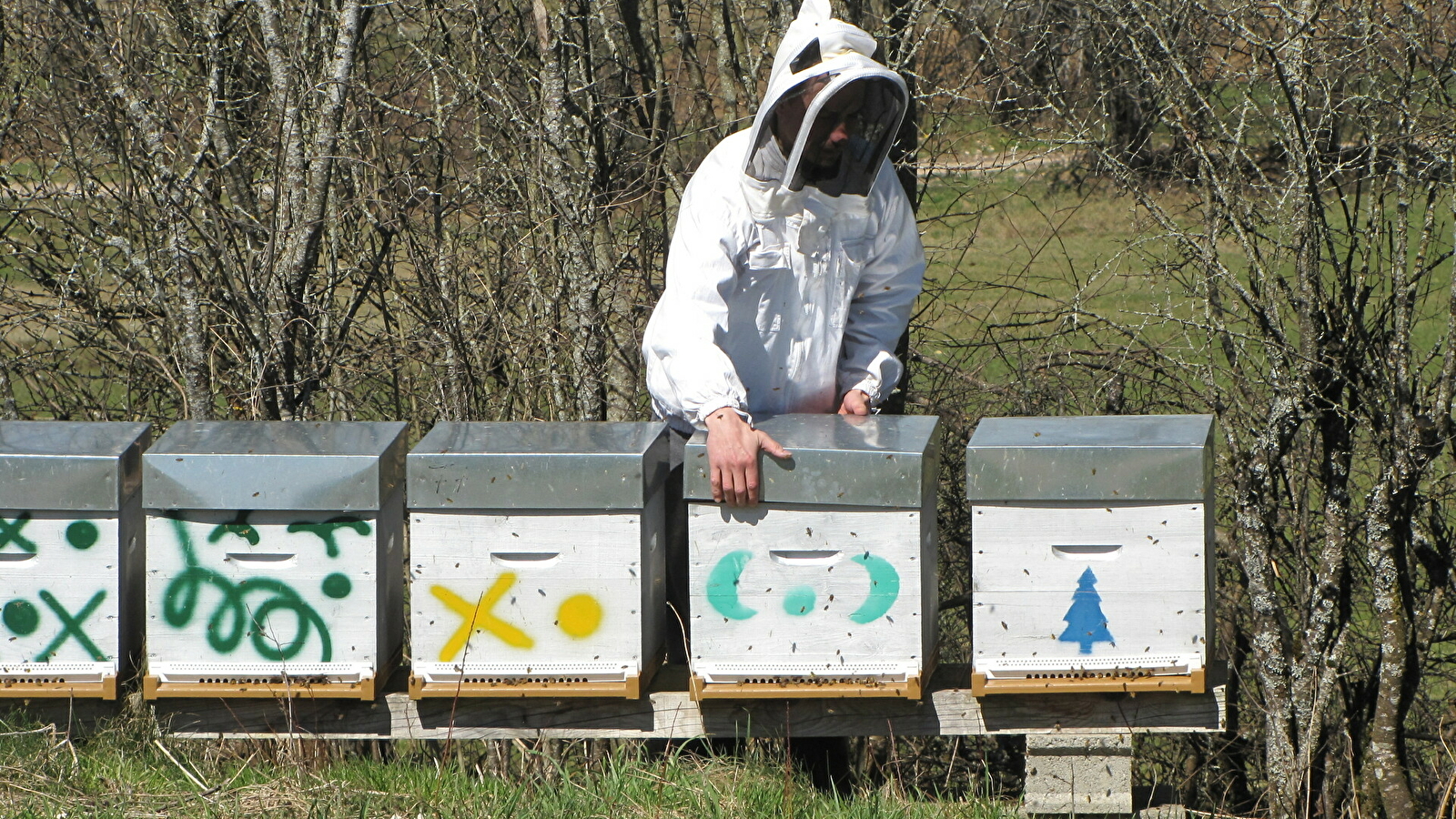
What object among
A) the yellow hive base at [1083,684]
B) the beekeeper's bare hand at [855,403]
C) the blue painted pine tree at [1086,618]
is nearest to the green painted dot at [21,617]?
the beekeeper's bare hand at [855,403]

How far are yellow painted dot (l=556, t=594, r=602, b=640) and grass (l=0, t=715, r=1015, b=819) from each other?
1.30 ft

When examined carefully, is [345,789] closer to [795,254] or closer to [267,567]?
[267,567]

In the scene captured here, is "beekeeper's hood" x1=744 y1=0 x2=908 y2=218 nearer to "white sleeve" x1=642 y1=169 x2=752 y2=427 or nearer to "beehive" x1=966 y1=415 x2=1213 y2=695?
"white sleeve" x1=642 y1=169 x2=752 y2=427

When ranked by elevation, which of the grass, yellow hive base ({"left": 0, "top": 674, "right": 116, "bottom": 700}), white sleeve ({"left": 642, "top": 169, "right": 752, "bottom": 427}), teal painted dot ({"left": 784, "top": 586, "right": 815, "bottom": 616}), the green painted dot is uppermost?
white sleeve ({"left": 642, "top": 169, "right": 752, "bottom": 427})

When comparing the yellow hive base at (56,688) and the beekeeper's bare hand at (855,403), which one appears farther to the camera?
the beekeeper's bare hand at (855,403)

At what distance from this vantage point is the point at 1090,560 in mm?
2822

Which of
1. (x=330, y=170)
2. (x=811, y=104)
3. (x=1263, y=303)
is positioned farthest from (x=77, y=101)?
(x=1263, y=303)

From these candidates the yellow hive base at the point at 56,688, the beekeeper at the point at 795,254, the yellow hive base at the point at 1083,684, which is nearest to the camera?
the yellow hive base at the point at 1083,684

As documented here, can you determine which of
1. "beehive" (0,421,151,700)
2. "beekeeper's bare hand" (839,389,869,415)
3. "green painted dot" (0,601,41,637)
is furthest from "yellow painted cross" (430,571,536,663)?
"beekeeper's bare hand" (839,389,869,415)

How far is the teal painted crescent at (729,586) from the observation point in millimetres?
2859

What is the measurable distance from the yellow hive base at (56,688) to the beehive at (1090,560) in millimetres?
1915

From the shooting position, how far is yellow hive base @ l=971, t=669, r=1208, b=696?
287 centimetres

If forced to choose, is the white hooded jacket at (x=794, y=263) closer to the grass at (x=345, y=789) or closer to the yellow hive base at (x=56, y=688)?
the grass at (x=345, y=789)

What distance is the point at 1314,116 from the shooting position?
516 centimetres
